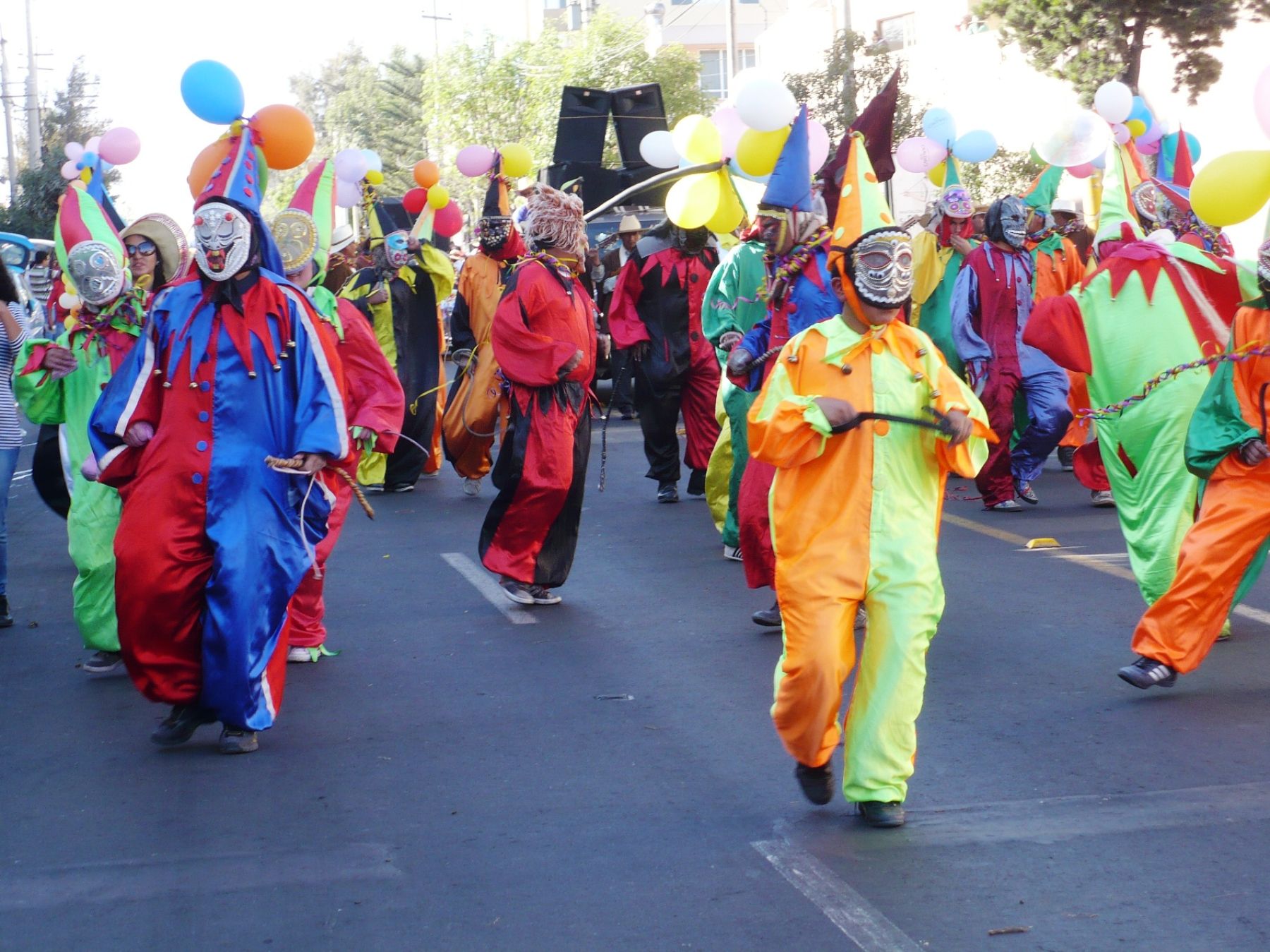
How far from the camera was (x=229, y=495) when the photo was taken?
5.68 m

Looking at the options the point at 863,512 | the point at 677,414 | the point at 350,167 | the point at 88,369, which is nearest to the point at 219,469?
the point at 88,369

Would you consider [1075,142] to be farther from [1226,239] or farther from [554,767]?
[554,767]

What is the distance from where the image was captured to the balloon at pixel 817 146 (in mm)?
8266

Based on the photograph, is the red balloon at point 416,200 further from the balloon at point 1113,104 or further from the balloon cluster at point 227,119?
the balloon cluster at point 227,119

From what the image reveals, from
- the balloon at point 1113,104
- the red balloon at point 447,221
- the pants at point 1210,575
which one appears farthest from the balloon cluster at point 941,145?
the pants at point 1210,575

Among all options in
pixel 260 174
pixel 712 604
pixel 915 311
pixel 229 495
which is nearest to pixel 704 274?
pixel 915 311

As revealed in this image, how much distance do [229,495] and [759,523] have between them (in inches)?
109

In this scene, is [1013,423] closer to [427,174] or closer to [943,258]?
[943,258]

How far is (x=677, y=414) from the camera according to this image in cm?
1203

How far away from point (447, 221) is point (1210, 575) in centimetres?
932

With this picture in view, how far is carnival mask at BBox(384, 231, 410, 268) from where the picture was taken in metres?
13.6

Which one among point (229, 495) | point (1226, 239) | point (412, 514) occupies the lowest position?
point (412, 514)

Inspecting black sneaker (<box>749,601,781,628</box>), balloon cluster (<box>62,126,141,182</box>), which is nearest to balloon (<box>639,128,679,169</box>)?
balloon cluster (<box>62,126,141,182</box>)

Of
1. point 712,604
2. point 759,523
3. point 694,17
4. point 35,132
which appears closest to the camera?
point 759,523
